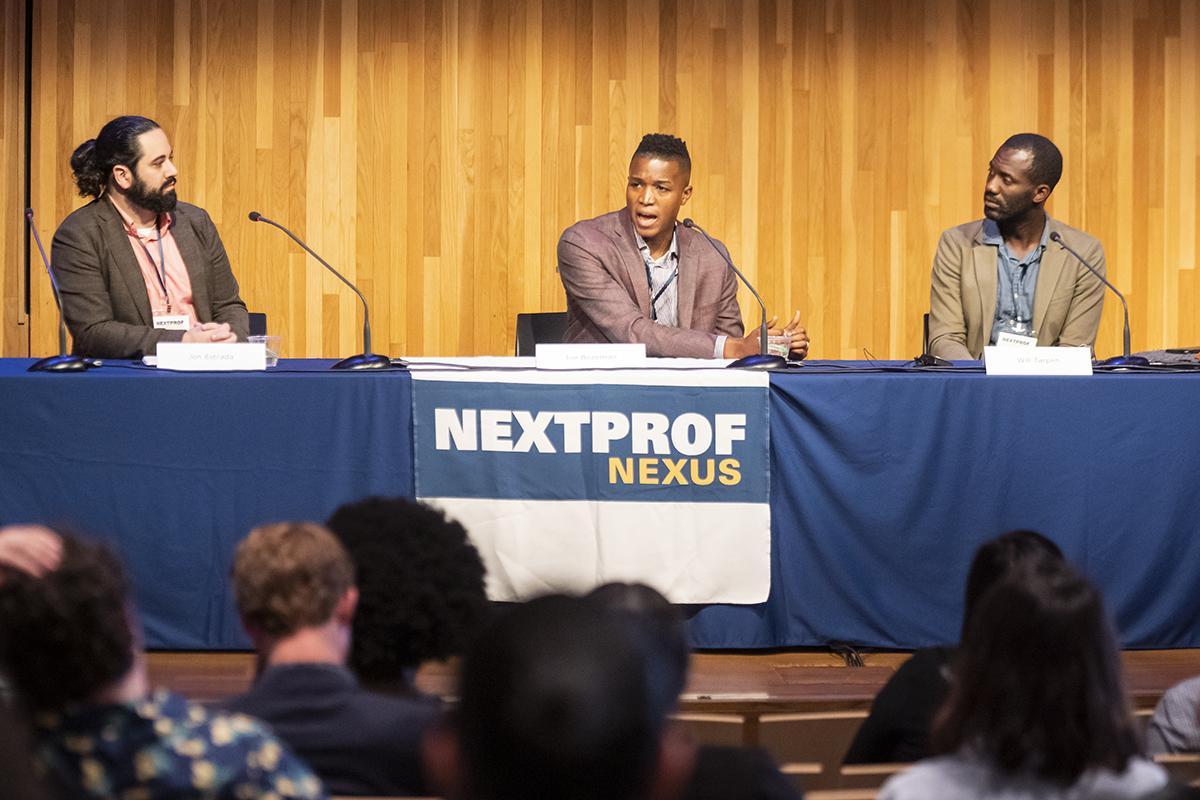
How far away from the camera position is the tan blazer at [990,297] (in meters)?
4.49

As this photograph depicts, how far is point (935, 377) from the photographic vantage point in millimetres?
3324

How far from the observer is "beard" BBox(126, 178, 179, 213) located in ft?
13.4

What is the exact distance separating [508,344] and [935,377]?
3.13m

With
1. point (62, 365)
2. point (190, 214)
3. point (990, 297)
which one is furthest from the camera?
point (990, 297)

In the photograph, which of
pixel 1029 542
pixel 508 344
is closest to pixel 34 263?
pixel 508 344

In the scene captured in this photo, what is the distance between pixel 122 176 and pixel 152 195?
0.32 feet

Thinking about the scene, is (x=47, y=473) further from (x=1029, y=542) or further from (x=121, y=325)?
(x=1029, y=542)

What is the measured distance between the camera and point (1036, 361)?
3404 millimetres

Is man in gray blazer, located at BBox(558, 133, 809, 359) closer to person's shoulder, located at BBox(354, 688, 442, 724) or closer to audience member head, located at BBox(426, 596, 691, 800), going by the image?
person's shoulder, located at BBox(354, 688, 442, 724)

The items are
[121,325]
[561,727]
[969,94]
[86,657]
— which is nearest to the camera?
[561,727]

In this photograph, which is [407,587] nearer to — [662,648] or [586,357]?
[662,648]

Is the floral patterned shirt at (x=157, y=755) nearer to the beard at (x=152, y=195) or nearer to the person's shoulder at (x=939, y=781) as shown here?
the person's shoulder at (x=939, y=781)

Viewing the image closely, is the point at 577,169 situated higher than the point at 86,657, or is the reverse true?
the point at 577,169

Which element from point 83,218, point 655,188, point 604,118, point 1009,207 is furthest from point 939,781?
point 604,118
